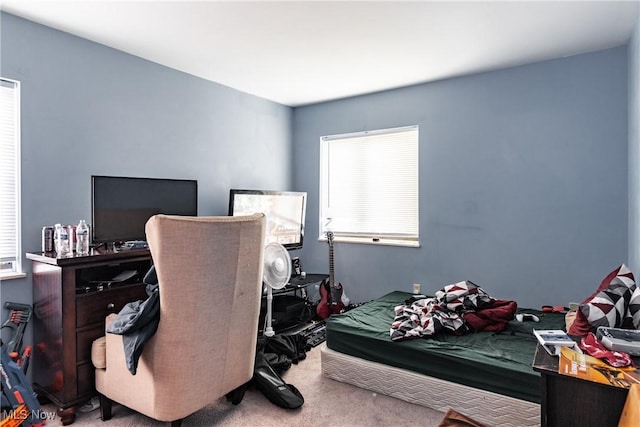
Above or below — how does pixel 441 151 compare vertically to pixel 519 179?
above

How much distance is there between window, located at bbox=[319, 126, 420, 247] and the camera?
13.8 feet

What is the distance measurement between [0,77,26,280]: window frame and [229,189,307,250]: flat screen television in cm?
173

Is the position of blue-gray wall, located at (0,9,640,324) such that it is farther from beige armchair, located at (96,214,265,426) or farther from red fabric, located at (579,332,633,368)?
red fabric, located at (579,332,633,368)

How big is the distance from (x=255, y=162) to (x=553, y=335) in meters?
3.51

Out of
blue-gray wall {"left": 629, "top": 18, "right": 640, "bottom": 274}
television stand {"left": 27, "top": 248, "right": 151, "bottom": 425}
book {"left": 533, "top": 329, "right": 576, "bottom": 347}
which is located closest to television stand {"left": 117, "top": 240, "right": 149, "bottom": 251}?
television stand {"left": 27, "top": 248, "right": 151, "bottom": 425}

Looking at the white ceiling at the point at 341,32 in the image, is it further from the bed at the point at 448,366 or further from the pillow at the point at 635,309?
the bed at the point at 448,366

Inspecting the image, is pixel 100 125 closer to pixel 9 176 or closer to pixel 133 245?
pixel 9 176

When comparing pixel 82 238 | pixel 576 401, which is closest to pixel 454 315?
pixel 576 401

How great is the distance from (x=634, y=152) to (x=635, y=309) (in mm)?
1378

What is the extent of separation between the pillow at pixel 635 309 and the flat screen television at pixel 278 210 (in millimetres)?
3131

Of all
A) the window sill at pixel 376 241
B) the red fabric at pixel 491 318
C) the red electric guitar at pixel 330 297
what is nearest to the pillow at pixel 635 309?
the red fabric at pixel 491 318

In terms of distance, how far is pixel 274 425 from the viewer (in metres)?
2.26

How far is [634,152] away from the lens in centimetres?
274

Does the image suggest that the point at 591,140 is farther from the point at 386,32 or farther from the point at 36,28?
the point at 36,28
